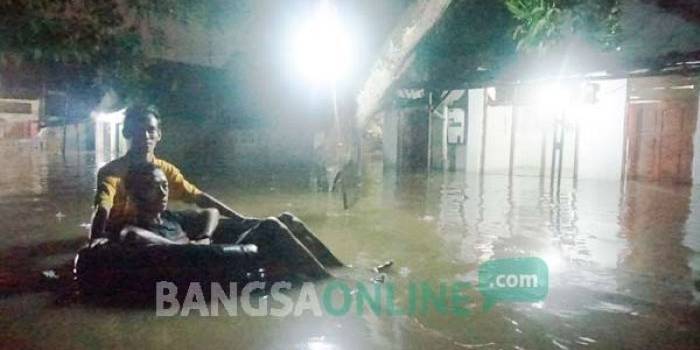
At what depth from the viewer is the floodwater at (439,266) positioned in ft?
14.4

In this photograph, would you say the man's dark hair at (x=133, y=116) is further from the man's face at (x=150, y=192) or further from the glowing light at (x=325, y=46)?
the glowing light at (x=325, y=46)

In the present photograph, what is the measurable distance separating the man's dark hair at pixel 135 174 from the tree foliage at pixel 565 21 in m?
11.6

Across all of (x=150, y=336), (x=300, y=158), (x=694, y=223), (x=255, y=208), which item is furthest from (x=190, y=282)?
(x=300, y=158)

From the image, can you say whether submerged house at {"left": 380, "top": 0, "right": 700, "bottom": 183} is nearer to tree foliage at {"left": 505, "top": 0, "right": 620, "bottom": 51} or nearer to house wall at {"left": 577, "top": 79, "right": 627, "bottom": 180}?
house wall at {"left": 577, "top": 79, "right": 627, "bottom": 180}

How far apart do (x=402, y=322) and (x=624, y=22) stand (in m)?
17.4

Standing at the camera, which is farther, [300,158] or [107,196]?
[300,158]

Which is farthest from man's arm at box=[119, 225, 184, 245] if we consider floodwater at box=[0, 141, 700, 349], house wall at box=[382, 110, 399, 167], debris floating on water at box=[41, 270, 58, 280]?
house wall at box=[382, 110, 399, 167]

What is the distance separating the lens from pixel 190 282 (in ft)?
17.1

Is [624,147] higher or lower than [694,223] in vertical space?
higher

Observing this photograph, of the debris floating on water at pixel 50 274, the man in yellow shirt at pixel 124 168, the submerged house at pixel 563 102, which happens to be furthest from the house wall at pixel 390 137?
the man in yellow shirt at pixel 124 168

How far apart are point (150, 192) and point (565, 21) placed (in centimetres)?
1275

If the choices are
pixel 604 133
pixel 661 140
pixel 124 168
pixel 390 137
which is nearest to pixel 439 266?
pixel 124 168

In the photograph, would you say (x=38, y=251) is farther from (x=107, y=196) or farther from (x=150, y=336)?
(x=150, y=336)

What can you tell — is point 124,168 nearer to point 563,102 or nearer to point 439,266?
point 439,266
